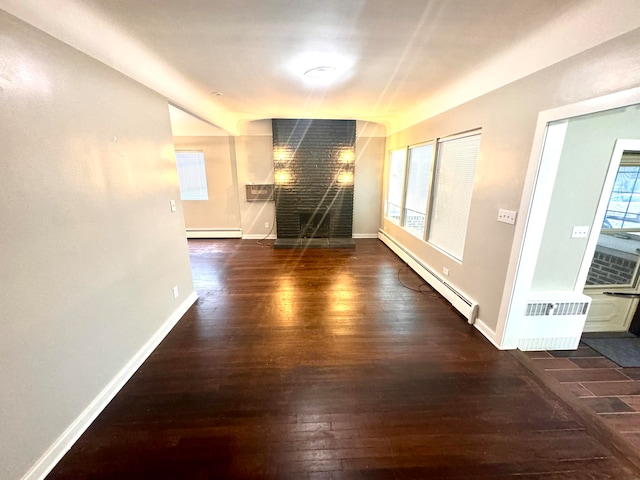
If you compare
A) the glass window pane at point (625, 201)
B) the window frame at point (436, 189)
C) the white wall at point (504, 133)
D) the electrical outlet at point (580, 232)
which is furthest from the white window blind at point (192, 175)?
the glass window pane at point (625, 201)

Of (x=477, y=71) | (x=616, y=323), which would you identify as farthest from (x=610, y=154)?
(x=616, y=323)

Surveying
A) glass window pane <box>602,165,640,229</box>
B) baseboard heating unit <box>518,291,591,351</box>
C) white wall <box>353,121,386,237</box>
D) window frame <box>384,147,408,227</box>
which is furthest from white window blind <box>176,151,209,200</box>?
glass window pane <box>602,165,640,229</box>

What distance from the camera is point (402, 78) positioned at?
2895 mm

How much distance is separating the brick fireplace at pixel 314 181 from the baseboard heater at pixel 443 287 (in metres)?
1.28

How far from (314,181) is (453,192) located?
3.17m

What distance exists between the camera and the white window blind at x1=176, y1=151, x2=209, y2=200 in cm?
582

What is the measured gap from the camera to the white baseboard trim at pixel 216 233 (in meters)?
6.16

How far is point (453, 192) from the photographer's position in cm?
330

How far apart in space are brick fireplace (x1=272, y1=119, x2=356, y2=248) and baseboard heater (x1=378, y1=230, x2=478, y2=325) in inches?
50.4

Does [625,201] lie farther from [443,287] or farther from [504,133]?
[443,287]

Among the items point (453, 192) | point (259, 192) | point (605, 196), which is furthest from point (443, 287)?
point (259, 192)

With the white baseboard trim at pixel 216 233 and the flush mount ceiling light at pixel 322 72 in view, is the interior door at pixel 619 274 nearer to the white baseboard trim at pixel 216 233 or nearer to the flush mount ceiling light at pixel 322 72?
the flush mount ceiling light at pixel 322 72

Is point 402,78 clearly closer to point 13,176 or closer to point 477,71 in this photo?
point 477,71

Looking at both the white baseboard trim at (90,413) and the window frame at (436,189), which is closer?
the white baseboard trim at (90,413)
